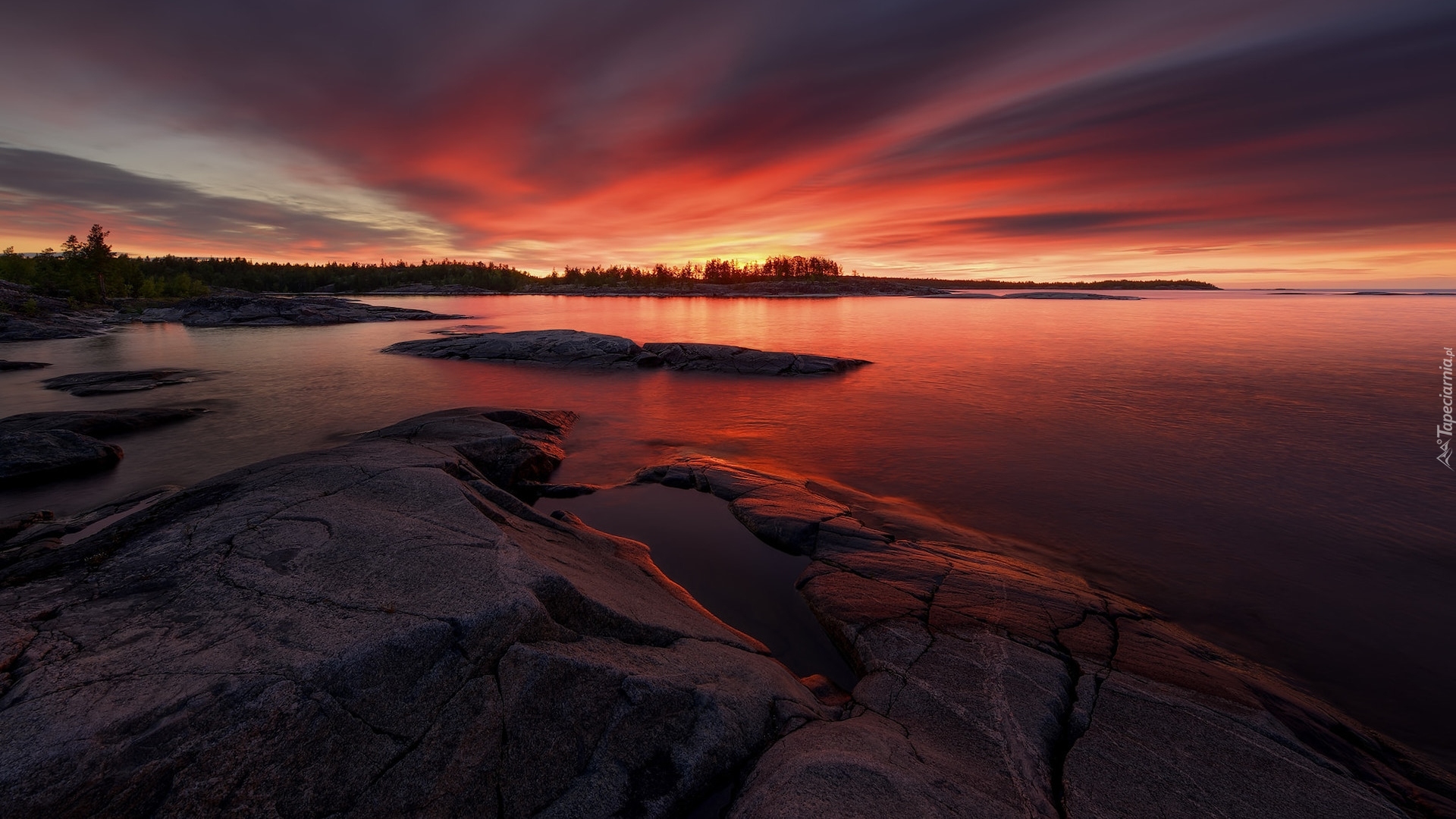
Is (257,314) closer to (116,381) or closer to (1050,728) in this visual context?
(116,381)

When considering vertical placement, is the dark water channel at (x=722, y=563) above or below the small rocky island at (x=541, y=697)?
below

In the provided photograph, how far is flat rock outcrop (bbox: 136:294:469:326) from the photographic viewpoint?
45719 mm

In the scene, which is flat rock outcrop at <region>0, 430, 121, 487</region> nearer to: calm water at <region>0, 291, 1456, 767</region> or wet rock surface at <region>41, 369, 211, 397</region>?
calm water at <region>0, 291, 1456, 767</region>

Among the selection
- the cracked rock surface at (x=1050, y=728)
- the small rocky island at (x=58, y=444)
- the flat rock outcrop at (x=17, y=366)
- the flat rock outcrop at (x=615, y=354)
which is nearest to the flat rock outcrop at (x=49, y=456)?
the small rocky island at (x=58, y=444)

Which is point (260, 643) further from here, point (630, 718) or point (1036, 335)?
point (1036, 335)

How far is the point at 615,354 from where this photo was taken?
85.7 feet

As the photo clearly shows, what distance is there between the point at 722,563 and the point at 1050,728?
13.8ft

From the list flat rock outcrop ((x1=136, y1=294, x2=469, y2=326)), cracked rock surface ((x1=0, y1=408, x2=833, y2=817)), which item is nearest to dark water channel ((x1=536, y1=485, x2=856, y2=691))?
cracked rock surface ((x1=0, y1=408, x2=833, y2=817))

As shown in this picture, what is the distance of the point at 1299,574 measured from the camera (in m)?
7.04

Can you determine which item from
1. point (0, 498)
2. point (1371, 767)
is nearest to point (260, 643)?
point (1371, 767)

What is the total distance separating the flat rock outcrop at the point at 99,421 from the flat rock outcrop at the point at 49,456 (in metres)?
0.58

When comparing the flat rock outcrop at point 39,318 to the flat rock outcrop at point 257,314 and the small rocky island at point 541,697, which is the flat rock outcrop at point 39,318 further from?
the small rocky island at point 541,697

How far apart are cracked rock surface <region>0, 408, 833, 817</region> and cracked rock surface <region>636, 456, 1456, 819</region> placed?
696 millimetres

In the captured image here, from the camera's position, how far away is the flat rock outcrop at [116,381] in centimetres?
1714
